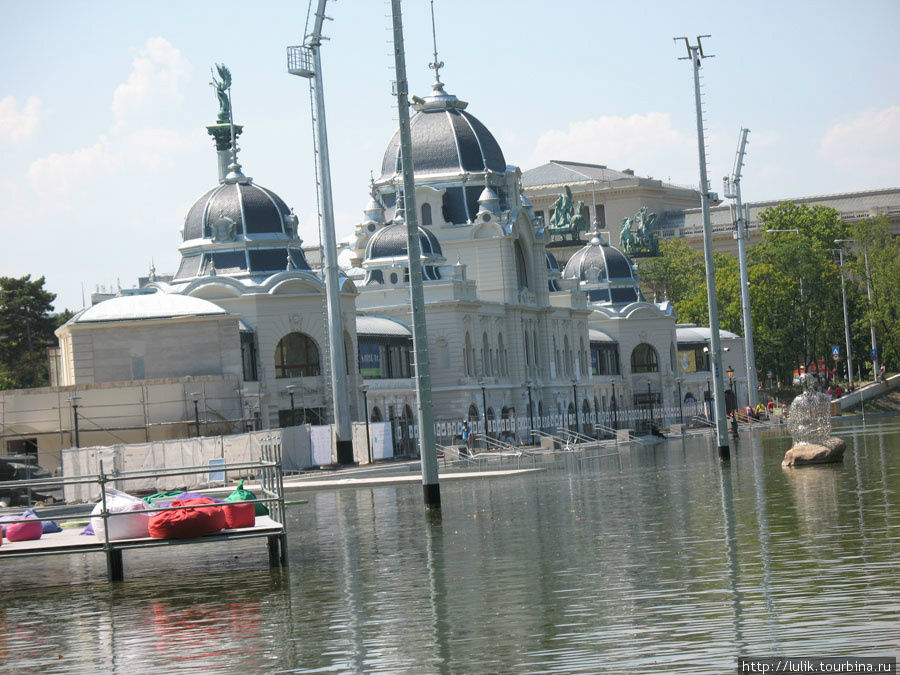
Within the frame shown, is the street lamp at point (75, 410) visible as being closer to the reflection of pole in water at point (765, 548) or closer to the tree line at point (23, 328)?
the reflection of pole in water at point (765, 548)

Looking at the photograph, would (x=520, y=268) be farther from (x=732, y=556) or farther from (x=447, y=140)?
(x=732, y=556)

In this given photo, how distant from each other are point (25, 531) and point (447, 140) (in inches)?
3290

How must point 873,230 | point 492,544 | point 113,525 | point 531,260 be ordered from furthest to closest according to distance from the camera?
point 873,230 → point 531,260 → point 492,544 → point 113,525

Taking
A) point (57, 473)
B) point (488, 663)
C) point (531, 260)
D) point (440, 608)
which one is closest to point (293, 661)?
point (488, 663)

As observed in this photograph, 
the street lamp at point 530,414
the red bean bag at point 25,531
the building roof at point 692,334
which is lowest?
the red bean bag at point 25,531

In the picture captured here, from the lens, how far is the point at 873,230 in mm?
137500

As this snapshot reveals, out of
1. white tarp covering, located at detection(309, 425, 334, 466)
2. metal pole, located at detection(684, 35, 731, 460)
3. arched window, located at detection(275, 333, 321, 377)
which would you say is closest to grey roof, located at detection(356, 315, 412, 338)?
arched window, located at detection(275, 333, 321, 377)

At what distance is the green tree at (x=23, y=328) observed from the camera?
99.4 metres

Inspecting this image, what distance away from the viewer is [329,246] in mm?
58188

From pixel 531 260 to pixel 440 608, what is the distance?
95010 millimetres

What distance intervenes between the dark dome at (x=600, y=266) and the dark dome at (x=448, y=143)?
2137cm

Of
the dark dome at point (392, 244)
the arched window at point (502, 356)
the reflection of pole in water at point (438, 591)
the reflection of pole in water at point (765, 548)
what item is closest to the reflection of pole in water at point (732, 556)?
the reflection of pole in water at point (765, 548)

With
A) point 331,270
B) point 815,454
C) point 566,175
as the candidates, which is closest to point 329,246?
point 331,270

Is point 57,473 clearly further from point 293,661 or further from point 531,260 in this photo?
point 531,260
